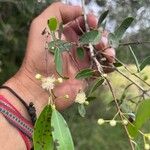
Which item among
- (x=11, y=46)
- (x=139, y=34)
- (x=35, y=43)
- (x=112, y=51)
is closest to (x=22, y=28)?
(x=11, y=46)

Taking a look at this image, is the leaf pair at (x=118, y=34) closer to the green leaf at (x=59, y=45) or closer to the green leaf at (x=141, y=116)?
the green leaf at (x=59, y=45)

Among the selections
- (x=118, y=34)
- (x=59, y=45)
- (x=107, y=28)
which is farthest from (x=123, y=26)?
(x=107, y=28)

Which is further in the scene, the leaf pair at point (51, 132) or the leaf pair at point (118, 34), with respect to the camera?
the leaf pair at point (118, 34)

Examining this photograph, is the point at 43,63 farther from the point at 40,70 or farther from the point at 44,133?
the point at 44,133

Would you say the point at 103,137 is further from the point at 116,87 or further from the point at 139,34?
the point at 139,34

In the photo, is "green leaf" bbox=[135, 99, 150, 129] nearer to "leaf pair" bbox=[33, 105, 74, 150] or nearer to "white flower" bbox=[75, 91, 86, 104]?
"leaf pair" bbox=[33, 105, 74, 150]

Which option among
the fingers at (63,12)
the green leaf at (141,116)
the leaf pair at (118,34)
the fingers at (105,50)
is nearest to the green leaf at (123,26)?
the leaf pair at (118,34)
